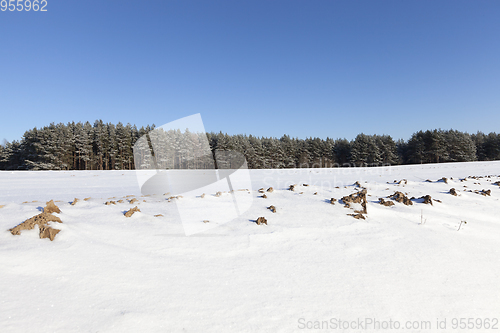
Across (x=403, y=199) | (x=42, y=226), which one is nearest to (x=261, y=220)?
(x=42, y=226)

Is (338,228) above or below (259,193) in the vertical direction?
below

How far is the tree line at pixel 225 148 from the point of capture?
36.7 meters

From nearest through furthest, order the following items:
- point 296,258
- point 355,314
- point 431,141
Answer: point 355,314, point 296,258, point 431,141

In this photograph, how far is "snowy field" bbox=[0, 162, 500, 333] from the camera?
6.12 feet

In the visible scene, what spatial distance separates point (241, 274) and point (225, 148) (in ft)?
148

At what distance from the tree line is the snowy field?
3122 cm

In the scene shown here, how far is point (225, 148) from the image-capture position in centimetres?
4694

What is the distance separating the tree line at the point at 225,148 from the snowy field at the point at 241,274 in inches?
1229


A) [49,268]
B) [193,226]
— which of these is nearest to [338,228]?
[193,226]

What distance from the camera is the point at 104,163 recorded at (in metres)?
42.3

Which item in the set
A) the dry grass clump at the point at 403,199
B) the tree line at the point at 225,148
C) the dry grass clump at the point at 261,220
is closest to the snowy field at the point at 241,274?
the dry grass clump at the point at 261,220

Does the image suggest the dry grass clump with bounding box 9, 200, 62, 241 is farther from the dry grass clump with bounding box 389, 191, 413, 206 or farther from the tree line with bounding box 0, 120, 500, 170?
the tree line with bounding box 0, 120, 500, 170

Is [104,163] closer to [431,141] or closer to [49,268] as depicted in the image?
[49,268]

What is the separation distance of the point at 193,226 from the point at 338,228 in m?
2.33
